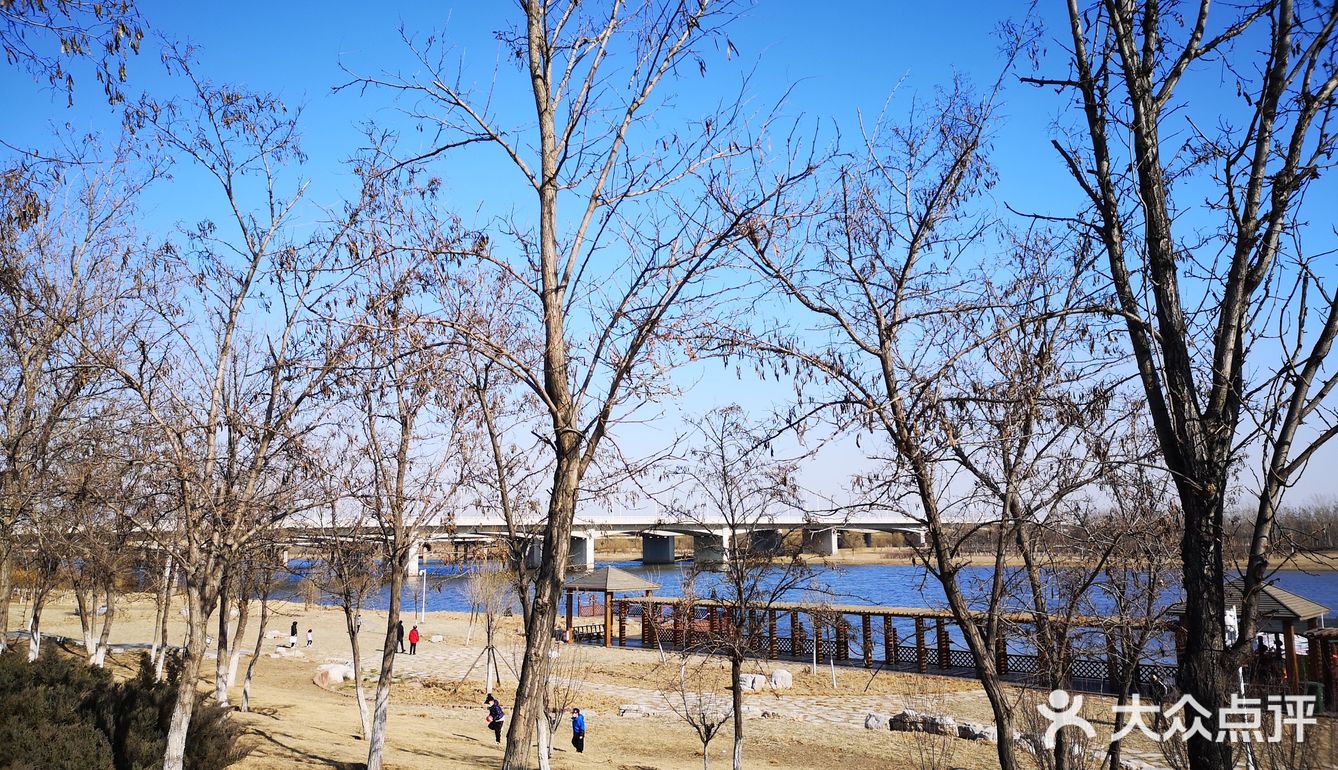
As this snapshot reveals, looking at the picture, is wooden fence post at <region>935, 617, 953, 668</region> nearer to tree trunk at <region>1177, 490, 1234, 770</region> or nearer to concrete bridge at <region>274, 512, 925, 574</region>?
concrete bridge at <region>274, 512, 925, 574</region>

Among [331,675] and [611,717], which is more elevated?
[331,675]

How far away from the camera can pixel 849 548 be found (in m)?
66.1

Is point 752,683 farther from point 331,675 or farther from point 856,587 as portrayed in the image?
point 856,587

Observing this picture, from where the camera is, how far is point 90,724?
35.4 feet

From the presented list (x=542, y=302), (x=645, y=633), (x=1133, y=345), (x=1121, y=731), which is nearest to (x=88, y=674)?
(x=542, y=302)

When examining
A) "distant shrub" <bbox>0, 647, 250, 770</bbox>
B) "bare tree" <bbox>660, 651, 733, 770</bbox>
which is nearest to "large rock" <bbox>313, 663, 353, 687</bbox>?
"bare tree" <bbox>660, 651, 733, 770</bbox>

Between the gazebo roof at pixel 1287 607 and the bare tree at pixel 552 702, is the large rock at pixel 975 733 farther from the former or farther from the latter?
the bare tree at pixel 552 702

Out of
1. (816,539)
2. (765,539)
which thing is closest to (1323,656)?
(816,539)

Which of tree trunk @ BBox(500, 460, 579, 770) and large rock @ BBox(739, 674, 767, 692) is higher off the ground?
tree trunk @ BBox(500, 460, 579, 770)

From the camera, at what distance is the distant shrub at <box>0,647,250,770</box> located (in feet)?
32.1

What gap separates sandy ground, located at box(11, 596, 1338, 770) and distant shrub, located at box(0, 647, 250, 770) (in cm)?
157

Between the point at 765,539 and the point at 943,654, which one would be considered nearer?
the point at 765,539

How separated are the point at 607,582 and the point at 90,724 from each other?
2728cm

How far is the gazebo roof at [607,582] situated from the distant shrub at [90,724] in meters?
24.4
